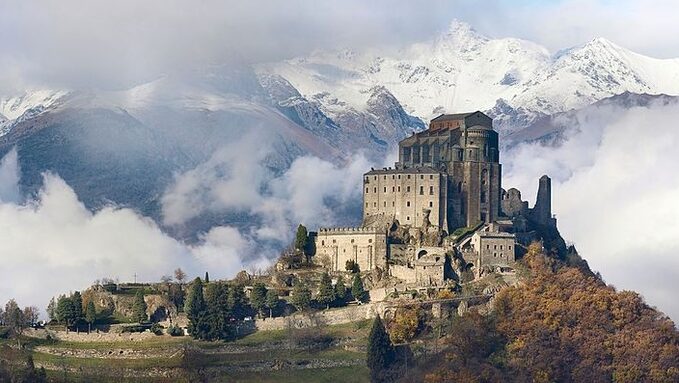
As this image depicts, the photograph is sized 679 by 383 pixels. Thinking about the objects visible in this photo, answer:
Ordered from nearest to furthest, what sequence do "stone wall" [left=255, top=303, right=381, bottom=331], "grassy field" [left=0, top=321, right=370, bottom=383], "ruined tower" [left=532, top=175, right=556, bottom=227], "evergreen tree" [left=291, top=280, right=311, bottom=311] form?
1. "grassy field" [left=0, top=321, right=370, bottom=383]
2. "stone wall" [left=255, top=303, right=381, bottom=331]
3. "evergreen tree" [left=291, top=280, right=311, bottom=311]
4. "ruined tower" [left=532, top=175, right=556, bottom=227]

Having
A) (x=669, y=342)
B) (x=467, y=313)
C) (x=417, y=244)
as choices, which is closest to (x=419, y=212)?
(x=417, y=244)

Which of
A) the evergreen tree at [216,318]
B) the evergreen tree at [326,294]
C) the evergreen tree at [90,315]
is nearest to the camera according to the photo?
the evergreen tree at [216,318]

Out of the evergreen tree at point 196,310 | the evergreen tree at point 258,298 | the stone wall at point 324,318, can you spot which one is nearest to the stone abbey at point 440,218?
the stone wall at point 324,318

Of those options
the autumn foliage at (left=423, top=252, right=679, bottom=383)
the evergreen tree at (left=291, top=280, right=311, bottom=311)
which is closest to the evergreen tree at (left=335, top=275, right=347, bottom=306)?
the evergreen tree at (left=291, top=280, right=311, bottom=311)

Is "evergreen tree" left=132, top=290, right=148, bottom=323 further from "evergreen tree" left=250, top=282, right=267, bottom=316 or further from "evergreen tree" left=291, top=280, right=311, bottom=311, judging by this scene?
"evergreen tree" left=291, top=280, right=311, bottom=311

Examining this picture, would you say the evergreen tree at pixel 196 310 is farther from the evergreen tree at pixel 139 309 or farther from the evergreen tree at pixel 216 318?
the evergreen tree at pixel 139 309

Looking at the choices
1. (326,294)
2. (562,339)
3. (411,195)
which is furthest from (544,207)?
(562,339)
